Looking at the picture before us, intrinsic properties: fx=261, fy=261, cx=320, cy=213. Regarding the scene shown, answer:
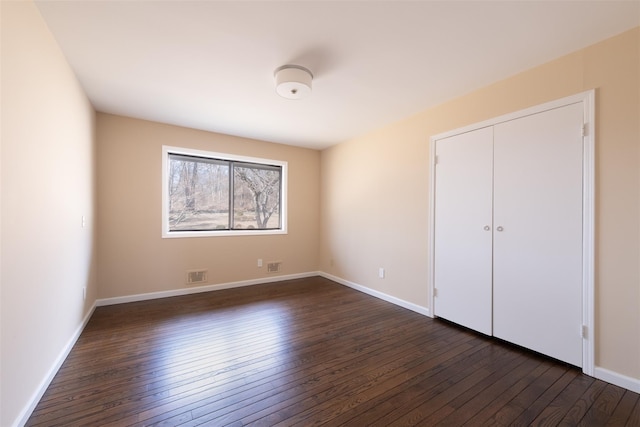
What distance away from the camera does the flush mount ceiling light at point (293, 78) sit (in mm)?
2176

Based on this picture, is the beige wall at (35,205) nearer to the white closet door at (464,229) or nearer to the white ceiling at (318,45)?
the white ceiling at (318,45)

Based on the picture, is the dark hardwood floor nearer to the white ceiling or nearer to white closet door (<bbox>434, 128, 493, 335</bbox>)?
white closet door (<bbox>434, 128, 493, 335</bbox>)

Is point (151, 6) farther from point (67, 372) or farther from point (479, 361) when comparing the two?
point (479, 361)

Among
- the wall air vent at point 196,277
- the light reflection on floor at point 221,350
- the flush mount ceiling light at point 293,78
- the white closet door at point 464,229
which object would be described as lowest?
the light reflection on floor at point 221,350

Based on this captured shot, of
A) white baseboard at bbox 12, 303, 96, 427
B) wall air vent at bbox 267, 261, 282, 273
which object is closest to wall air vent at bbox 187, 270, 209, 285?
wall air vent at bbox 267, 261, 282, 273

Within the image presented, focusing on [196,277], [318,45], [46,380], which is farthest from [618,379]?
[196,277]

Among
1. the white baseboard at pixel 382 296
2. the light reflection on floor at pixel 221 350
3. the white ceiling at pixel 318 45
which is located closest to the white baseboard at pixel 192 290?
the white baseboard at pixel 382 296

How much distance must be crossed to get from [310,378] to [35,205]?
2.11 metres

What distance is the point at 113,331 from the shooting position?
102 inches

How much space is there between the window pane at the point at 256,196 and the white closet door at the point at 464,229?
279 cm

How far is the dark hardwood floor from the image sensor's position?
61.1 inches

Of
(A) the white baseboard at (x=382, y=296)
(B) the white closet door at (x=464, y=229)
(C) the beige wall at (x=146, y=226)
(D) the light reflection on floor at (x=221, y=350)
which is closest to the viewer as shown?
(D) the light reflection on floor at (x=221, y=350)

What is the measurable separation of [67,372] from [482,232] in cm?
368

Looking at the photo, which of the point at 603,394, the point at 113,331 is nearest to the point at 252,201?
the point at 113,331
